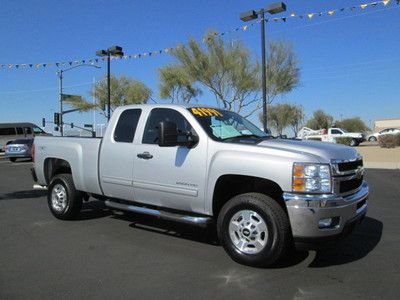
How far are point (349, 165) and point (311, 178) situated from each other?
0.67m

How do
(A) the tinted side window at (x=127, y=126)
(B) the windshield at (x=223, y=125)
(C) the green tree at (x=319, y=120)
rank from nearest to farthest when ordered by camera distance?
(B) the windshield at (x=223, y=125) → (A) the tinted side window at (x=127, y=126) → (C) the green tree at (x=319, y=120)

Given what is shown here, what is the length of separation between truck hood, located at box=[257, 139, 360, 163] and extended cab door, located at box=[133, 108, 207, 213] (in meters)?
0.89

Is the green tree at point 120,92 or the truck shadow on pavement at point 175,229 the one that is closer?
the truck shadow on pavement at point 175,229

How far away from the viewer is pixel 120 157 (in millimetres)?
6637

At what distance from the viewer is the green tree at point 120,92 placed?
47.8 meters

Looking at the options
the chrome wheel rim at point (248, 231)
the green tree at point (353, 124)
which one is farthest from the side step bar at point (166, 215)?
the green tree at point (353, 124)

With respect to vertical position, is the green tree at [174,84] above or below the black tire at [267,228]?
above

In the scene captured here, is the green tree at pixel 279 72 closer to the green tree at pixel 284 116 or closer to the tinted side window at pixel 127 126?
the tinted side window at pixel 127 126

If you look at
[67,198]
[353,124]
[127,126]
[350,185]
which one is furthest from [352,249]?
[353,124]

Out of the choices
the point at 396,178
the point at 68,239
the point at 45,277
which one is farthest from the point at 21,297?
the point at 396,178

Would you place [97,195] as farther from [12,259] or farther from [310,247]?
[310,247]

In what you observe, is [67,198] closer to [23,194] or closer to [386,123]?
[23,194]

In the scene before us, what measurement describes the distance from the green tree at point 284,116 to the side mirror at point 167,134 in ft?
226

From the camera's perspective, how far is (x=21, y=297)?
4.37 m
